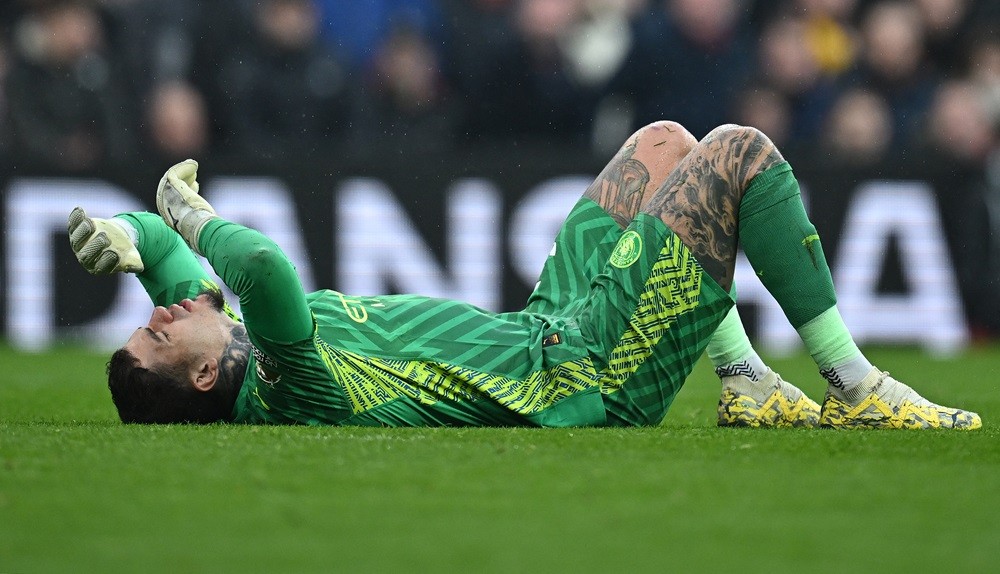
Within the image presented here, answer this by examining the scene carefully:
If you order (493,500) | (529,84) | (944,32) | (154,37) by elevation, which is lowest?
(493,500)

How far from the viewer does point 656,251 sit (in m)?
3.86

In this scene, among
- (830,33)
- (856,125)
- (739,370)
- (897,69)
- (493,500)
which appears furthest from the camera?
(830,33)

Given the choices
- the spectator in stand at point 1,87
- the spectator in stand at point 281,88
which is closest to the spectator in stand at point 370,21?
the spectator in stand at point 281,88

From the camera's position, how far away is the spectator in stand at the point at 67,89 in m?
9.09

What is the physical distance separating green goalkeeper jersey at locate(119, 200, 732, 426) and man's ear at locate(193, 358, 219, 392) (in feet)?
0.32

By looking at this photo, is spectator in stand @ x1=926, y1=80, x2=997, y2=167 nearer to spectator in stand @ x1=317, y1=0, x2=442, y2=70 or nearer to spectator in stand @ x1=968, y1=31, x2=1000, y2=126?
spectator in stand @ x1=968, y1=31, x2=1000, y2=126

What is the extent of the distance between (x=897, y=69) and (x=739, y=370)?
6355 millimetres

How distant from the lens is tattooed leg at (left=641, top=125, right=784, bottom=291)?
384 cm

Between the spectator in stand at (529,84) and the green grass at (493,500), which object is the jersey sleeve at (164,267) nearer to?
the green grass at (493,500)

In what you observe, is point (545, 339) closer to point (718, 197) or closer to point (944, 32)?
point (718, 197)

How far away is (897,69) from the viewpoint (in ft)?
32.9

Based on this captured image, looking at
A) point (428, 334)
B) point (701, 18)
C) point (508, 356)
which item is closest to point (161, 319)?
point (428, 334)

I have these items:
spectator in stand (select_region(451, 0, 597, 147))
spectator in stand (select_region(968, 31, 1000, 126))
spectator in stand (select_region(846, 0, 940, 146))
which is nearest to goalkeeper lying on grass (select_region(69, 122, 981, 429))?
spectator in stand (select_region(451, 0, 597, 147))

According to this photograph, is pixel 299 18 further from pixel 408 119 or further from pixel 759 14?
pixel 759 14
